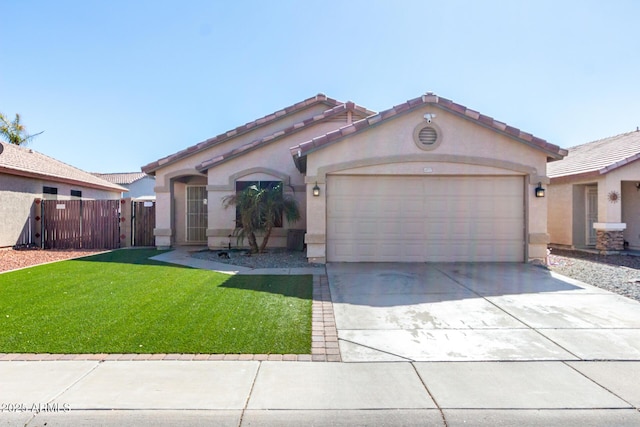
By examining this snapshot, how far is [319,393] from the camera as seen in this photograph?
3.64 metres

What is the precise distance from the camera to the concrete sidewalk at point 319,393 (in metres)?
3.23

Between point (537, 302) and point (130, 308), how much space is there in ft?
23.3

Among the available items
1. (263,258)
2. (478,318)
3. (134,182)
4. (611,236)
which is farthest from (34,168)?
(134,182)

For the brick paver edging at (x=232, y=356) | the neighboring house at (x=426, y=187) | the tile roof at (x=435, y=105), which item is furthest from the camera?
the neighboring house at (x=426, y=187)

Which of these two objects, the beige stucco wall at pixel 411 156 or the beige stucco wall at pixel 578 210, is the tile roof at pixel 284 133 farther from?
the beige stucco wall at pixel 578 210

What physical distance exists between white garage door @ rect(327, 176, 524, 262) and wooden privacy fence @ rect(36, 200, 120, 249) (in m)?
9.96

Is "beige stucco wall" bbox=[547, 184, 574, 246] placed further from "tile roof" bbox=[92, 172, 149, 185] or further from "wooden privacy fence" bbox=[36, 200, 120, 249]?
"tile roof" bbox=[92, 172, 149, 185]

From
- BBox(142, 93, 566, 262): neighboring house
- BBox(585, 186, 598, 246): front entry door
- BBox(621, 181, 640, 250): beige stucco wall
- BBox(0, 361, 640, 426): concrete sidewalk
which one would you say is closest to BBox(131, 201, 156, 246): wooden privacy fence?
BBox(142, 93, 566, 262): neighboring house

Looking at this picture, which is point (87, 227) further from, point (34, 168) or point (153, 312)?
point (153, 312)

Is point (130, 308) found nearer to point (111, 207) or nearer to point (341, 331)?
point (341, 331)

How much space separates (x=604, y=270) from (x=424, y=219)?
488 centimetres

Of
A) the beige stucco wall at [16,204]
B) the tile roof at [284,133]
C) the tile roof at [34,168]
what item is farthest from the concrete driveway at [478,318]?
the tile roof at [34,168]

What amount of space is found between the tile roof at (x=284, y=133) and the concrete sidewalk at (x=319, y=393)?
406 inches

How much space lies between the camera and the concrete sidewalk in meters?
3.23
